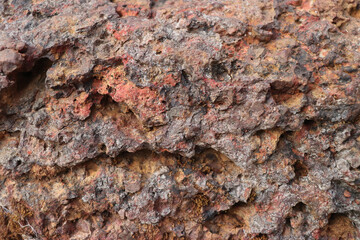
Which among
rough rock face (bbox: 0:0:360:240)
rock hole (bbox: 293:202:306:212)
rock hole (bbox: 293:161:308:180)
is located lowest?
rock hole (bbox: 293:202:306:212)

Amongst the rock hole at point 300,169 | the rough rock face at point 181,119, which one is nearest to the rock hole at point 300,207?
the rough rock face at point 181,119

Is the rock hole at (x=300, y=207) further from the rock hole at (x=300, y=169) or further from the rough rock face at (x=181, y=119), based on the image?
the rock hole at (x=300, y=169)

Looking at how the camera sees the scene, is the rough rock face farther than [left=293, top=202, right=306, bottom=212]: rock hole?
No

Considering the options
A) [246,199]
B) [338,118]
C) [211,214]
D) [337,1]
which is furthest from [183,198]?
[337,1]

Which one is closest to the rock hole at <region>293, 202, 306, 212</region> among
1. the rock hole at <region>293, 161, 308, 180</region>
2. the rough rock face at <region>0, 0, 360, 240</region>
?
the rough rock face at <region>0, 0, 360, 240</region>

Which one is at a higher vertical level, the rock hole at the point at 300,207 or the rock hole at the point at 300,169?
the rock hole at the point at 300,169

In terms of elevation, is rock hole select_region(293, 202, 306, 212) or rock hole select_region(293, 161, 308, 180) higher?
rock hole select_region(293, 161, 308, 180)

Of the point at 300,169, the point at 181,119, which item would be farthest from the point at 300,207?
the point at 181,119

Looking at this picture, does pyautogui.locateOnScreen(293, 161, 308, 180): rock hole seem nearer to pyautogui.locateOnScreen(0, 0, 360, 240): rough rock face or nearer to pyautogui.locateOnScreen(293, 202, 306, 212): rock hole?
pyautogui.locateOnScreen(0, 0, 360, 240): rough rock face
